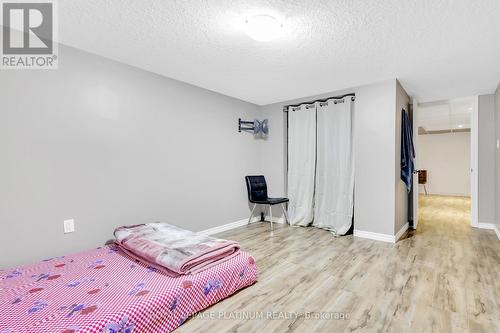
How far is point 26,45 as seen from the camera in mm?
2225

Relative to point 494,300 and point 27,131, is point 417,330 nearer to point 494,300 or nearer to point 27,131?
point 494,300

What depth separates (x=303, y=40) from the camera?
230 cm

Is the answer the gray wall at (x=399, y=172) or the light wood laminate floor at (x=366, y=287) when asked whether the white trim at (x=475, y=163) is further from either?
the gray wall at (x=399, y=172)

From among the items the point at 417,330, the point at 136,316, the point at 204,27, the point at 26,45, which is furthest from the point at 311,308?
the point at 26,45

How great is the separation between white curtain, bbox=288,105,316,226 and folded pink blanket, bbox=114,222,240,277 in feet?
7.54

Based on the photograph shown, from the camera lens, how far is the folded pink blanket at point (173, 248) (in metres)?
1.95

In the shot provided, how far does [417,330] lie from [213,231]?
2822 millimetres

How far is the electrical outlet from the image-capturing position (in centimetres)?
238

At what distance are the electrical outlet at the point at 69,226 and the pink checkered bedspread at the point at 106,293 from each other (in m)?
0.27

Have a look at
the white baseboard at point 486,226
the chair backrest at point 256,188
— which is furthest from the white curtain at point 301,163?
the white baseboard at point 486,226

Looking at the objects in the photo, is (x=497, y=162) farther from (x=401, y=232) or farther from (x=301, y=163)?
(x=301, y=163)

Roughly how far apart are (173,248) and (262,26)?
2.00 metres

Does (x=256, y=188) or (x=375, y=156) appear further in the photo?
(x=256, y=188)

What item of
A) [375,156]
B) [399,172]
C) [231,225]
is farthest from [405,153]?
[231,225]
